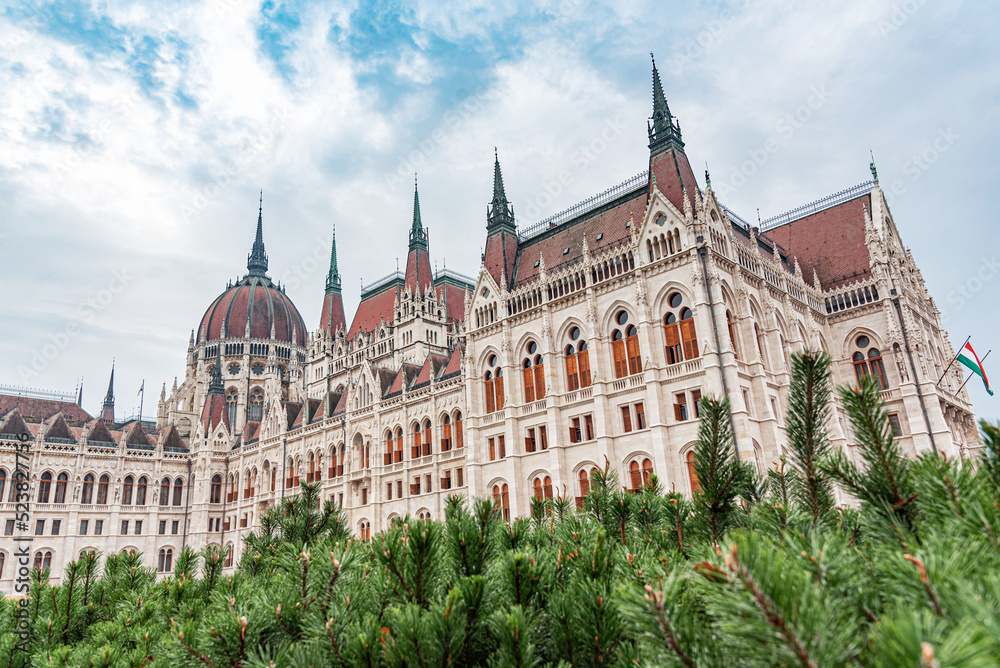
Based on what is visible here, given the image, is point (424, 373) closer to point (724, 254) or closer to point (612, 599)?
point (724, 254)

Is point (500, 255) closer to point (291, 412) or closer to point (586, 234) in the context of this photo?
point (586, 234)

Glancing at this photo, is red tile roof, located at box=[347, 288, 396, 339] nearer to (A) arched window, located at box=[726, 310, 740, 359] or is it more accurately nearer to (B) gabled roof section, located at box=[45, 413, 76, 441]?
(B) gabled roof section, located at box=[45, 413, 76, 441]

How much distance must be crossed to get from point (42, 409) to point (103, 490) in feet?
76.2

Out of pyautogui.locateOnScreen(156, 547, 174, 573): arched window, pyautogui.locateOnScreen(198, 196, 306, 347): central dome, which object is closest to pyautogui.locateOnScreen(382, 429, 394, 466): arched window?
pyautogui.locateOnScreen(156, 547, 174, 573): arched window

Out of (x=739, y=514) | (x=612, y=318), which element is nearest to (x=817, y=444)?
(x=739, y=514)

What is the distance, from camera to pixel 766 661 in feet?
7.96

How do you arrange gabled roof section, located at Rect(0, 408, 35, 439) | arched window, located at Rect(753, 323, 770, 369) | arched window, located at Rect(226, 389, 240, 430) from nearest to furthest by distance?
arched window, located at Rect(753, 323, 770, 369) < gabled roof section, located at Rect(0, 408, 35, 439) < arched window, located at Rect(226, 389, 240, 430)

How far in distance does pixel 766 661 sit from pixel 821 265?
155 feet

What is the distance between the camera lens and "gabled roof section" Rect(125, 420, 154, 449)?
204 feet

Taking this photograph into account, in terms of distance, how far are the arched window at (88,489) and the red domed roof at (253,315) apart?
3728 cm

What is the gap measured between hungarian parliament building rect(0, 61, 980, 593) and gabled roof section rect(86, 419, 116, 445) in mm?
278

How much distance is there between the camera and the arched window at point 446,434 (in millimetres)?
44969

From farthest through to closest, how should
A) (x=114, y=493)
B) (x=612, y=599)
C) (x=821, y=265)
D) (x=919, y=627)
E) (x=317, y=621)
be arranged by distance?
1. (x=114, y=493)
2. (x=821, y=265)
3. (x=317, y=621)
4. (x=612, y=599)
5. (x=919, y=627)

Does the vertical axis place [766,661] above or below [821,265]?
below
